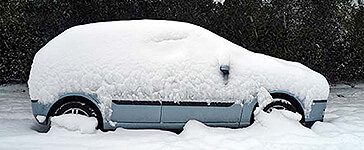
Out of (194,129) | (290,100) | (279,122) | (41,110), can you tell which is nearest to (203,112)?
(194,129)

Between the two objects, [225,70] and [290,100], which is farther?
[290,100]

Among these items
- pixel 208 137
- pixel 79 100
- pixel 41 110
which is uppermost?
pixel 79 100

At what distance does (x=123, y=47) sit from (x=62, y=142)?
4.63 ft

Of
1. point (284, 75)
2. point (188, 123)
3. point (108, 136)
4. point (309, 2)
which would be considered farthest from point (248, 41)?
point (108, 136)

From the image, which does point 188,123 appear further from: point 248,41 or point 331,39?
point 331,39

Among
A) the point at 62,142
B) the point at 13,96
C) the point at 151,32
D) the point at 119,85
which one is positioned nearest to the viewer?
the point at 62,142

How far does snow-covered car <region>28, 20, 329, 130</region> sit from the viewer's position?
18.9 ft

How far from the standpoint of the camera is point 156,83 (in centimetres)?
A: 578

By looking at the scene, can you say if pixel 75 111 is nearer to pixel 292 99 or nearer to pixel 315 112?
pixel 292 99

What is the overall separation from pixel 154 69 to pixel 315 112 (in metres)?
2.14

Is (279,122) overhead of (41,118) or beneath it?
overhead

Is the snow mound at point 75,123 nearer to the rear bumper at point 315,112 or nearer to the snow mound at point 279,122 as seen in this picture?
the snow mound at point 279,122

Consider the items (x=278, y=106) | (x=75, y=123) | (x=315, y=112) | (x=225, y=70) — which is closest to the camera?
(x=75, y=123)

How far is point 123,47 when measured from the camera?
6020 mm
